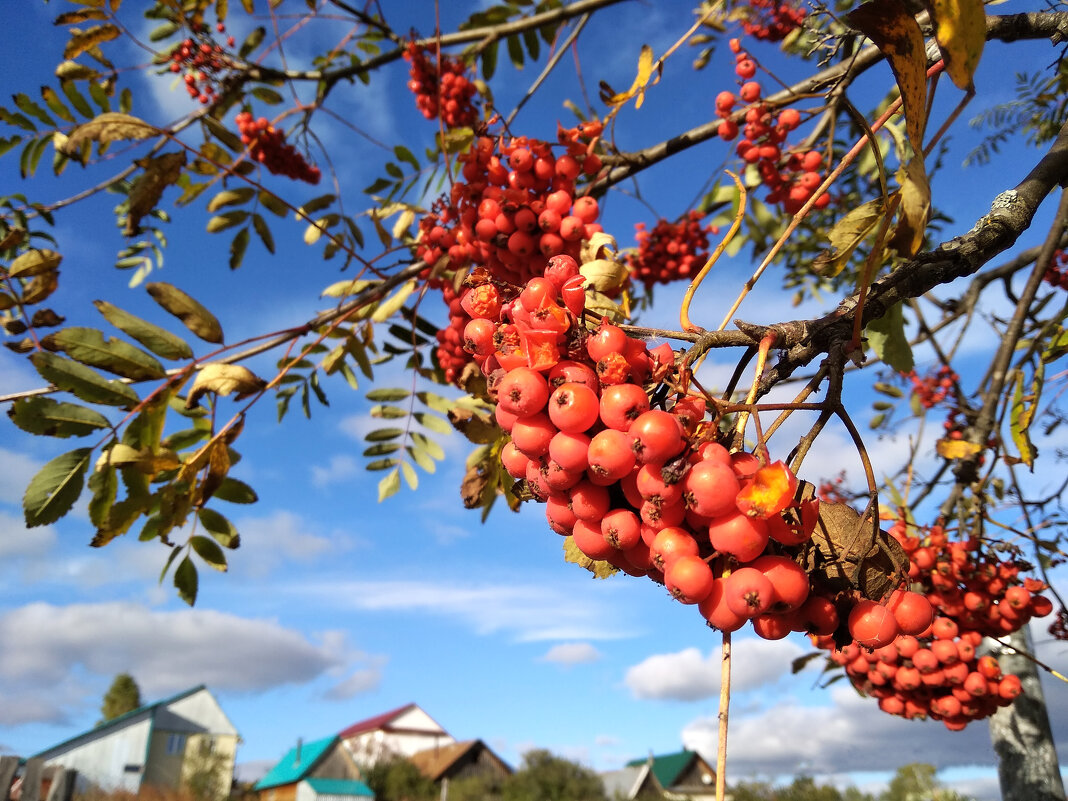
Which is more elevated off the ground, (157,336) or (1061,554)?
(157,336)

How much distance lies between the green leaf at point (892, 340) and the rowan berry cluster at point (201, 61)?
284 centimetres

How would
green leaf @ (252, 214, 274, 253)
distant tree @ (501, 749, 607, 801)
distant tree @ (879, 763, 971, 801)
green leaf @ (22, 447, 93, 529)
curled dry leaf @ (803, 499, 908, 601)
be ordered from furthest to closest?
distant tree @ (501, 749, 607, 801)
distant tree @ (879, 763, 971, 801)
green leaf @ (252, 214, 274, 253)
green leaf @ (22, 447, 93, 529)
curled dry leaf @ (803, 499, 908, 601)

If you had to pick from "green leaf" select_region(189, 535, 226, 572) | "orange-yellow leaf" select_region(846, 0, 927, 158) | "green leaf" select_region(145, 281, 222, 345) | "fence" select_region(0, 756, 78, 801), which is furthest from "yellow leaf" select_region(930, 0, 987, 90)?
"fence" select_region(0, 756, 78, 801)

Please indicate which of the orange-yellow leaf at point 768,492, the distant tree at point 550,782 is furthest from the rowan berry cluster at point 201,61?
the distant tree at point 550,782

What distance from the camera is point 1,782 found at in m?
3.47

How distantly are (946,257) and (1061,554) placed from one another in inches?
73.9

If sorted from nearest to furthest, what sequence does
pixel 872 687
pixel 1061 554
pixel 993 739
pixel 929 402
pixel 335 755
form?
pixel 872 687
pixel 1061 554
pixel 993 739
pixel 929 402
pixel 335 755

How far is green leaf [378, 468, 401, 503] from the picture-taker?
249cm

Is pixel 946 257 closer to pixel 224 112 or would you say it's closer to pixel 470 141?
pixel 470 141

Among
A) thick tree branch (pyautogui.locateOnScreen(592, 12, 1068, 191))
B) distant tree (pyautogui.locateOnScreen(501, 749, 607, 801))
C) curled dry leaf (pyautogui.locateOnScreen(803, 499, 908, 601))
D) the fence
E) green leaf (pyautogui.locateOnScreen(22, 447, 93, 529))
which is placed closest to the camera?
curled dry leaf (pyautogui.locateOnScreen(803, 499, 908, 601))

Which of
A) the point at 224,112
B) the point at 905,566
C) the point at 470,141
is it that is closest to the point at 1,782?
the point at 224,112

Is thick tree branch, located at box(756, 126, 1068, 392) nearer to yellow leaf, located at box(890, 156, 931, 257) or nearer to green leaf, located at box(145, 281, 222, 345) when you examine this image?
yellow leaf, located at box(890, 156, 931, 257)

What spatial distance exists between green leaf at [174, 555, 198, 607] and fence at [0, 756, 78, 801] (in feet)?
8.53

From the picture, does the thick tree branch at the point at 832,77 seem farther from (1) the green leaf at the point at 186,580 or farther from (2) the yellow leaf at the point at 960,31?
(1) the green leaf at the point at 186,580
